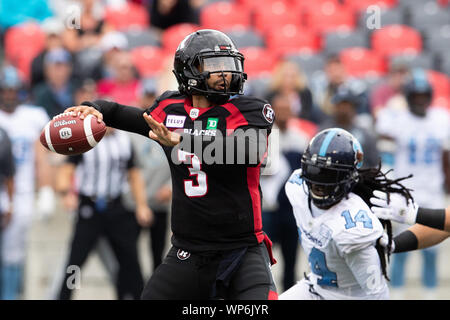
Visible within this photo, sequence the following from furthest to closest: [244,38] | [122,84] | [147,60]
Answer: [244,38]
[147,60]
[122,84]

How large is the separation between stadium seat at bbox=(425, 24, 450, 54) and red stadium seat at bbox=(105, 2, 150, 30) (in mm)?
3743

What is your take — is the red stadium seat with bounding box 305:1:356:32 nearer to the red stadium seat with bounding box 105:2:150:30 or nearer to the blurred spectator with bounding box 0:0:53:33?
the red stadium seat with bounding box 105:2:150:30

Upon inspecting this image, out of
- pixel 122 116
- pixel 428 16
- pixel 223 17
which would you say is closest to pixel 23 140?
pixel 122 116

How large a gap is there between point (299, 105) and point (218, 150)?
4.57 m

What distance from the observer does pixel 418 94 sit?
7398 mm

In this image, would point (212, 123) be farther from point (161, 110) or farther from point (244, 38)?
point (244, 38)

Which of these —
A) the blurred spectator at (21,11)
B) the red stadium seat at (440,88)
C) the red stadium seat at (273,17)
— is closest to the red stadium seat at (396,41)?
the red stadium seat at (440,88)

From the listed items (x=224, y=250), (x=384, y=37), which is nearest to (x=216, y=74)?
(x=224, y=250)

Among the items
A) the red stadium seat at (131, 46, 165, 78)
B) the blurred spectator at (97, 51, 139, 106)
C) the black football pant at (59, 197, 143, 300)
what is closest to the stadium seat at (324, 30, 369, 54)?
the red stadium seat at (131, 46, 165, 78)

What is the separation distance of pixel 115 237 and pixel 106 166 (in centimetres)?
59

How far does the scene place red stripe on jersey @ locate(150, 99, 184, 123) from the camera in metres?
4.16

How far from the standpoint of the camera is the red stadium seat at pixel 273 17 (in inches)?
426

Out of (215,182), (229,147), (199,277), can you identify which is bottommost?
(199,277)
